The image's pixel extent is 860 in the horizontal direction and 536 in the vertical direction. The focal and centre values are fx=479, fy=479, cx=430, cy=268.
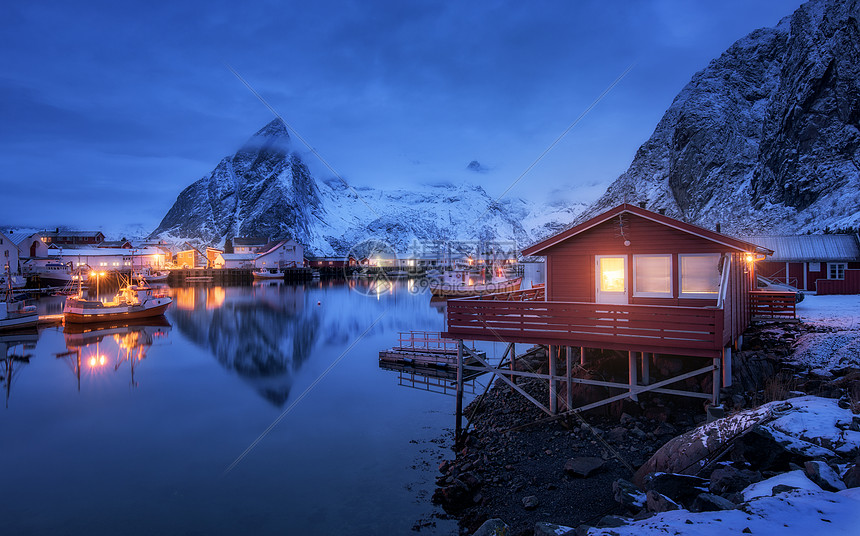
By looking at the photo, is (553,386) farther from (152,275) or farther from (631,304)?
(152,275)

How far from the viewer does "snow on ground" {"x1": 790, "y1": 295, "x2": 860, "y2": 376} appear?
49.5 feet

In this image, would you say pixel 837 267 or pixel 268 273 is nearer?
pixel 837 267

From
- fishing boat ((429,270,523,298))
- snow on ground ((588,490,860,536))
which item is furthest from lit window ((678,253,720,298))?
fishing boat ((429,270,523,298))

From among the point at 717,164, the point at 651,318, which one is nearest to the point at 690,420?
the point at 651,318

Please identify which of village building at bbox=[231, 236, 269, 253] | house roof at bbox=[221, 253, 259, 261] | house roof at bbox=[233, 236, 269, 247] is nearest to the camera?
house roof at bbox=[221, 253, 259, 261]

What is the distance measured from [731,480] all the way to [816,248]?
4521cm

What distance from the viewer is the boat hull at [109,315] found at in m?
49.2

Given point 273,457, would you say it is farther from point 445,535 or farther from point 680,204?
point 680,204

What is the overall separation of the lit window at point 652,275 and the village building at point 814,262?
3141 centimetres

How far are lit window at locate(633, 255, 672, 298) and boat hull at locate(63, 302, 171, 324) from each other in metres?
53.1

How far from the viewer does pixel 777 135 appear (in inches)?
3445

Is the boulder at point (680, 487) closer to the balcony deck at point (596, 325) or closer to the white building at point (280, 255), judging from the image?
the balcony deck at point (596, 325)

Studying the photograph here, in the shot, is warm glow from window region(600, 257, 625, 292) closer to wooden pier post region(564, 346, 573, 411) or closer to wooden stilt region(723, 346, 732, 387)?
wooden pier post region(564, 346, 573, 411)

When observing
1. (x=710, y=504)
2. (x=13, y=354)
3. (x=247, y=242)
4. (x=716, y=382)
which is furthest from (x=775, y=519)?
(x=247, y=242)
